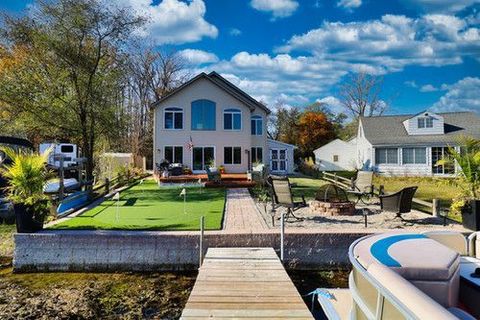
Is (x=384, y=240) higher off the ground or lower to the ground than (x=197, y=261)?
higher

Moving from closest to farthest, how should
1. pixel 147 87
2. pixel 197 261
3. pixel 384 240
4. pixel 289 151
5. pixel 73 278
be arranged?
pixel 384 240
pixel 73 278
pixel 197 261
pixel 289 151
pixel 147 87

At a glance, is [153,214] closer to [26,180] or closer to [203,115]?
[26,180]

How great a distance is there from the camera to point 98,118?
1806 cm

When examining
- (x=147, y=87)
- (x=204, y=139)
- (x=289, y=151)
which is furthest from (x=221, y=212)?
(x=147, y=87)

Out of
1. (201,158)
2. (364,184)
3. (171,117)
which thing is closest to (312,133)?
(201,158)

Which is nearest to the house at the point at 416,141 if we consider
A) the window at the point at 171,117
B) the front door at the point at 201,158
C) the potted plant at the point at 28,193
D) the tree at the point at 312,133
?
the tree at the point at 312,133

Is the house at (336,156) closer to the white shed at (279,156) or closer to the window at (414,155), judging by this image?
the white shed at (279,156)

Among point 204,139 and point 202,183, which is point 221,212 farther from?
point 204,139

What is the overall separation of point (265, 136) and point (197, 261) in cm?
2015

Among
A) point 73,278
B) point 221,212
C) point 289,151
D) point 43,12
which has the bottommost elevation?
point 73,278

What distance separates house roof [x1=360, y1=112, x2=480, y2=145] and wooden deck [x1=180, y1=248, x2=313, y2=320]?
26.2 m

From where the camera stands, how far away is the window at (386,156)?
98.6 feet

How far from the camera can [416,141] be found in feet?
96.2

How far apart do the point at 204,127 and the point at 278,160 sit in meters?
8.47
